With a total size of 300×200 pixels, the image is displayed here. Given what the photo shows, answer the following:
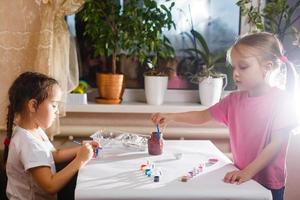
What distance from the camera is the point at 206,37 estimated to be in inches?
95.3

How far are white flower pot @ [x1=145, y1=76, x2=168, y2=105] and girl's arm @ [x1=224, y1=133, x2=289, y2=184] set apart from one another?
2.82 feet

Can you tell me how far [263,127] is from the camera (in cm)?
160

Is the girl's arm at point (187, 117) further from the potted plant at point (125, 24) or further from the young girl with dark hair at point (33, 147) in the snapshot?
the potted plant at point (125, 24)

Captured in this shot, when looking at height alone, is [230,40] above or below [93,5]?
below

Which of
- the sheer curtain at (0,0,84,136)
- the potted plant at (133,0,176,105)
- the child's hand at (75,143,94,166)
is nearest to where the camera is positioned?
the child's hand at (75,143,94,166)

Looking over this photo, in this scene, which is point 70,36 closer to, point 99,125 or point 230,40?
point 99,125

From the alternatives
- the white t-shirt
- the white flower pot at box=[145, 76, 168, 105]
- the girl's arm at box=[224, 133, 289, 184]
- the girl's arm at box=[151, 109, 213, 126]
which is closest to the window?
the white flower pot at box=[145, 76, 168, 105]

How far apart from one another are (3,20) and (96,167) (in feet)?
3.29

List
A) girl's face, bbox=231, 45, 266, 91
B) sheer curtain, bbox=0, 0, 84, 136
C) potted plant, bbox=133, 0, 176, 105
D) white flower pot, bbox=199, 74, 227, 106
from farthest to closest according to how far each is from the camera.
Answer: white flower pot, bbox=199, 74, 227, 106 < potted plant, bbox=133, 0, 176, 105 < sheer curtain, bbox=0, 0, 84, 136 < girl's face, bbox=231, 45, 266, 91

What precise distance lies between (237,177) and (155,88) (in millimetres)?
972

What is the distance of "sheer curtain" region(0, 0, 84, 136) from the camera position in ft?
6.75

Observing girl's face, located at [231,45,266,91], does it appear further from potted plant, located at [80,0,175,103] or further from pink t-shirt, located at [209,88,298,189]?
potted plant, located at [80,0,175,103]

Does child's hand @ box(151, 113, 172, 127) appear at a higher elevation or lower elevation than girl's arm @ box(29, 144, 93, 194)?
higher

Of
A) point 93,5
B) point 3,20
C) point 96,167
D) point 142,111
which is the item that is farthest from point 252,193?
point 3,20
